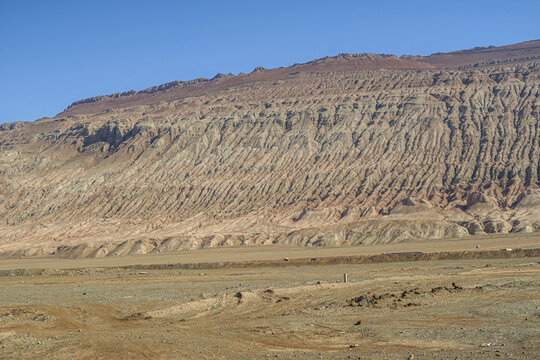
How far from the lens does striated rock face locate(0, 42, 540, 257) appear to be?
102 m

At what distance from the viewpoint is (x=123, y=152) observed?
486 ft

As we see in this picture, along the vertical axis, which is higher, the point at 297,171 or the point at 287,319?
the point at 297,171

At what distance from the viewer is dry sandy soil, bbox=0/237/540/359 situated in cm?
2019

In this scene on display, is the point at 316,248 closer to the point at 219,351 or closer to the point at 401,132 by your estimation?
the point at 401,132

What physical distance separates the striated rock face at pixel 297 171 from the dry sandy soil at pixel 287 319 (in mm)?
52903

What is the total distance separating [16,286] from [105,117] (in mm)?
143112

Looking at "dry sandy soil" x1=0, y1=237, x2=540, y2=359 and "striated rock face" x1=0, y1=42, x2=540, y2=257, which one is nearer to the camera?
"dry sandy soil" x1=0, y1=237, x2=540, y2=359

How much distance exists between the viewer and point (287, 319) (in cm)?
2652

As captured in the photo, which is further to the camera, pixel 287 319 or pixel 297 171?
pixel 297 171

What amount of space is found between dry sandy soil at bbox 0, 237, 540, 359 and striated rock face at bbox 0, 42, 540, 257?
174 ft

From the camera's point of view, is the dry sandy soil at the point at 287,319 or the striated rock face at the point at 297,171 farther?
the striated rock face at the point at 297,171

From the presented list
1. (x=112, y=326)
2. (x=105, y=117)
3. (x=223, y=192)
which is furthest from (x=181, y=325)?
(x=105, y=117)

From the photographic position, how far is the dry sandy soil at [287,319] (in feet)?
66.2

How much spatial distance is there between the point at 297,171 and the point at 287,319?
328 ft
